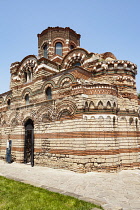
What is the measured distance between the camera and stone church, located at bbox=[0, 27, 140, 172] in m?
10.1

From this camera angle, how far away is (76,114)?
34.3 feet

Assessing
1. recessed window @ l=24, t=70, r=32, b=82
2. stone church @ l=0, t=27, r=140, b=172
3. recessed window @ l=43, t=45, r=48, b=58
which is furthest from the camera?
recessed window @ l=43, t=45, r=48, b=58

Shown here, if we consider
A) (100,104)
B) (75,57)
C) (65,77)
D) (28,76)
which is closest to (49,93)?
(65,77)

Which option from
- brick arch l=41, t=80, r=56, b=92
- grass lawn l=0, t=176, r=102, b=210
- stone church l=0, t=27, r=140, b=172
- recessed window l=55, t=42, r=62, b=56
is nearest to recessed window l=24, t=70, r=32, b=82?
stone church l=0, t=27, r=140, b=172

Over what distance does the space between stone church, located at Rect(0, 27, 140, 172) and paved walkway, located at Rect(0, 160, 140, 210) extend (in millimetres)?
844

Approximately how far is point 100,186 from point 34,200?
313 cm

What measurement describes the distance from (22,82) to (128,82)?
30.9ft

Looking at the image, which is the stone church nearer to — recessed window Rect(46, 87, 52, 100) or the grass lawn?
recessed window Rect(46, 87, 52, 100)

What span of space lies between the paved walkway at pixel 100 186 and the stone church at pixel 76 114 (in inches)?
33.2

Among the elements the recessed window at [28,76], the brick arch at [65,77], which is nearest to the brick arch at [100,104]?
the brick arch at [65,77]

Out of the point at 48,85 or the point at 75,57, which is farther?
the point at 75,57

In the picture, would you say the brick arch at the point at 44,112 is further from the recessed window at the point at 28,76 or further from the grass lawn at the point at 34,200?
the grass lawn at the point at 34,200

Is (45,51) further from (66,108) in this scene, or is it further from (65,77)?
(66,108)

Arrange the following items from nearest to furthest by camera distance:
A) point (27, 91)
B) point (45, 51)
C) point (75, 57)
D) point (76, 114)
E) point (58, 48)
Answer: point (76, 114) → point (27, 91) → point (75, 57) → point (58, 48) → point (45, 51)
